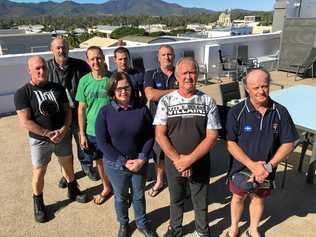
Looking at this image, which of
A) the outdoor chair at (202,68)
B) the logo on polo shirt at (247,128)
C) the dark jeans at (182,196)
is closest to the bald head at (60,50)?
the dark jeans at (182,196)

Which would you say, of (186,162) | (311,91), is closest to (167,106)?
(186,162)

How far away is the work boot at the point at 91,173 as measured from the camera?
12.6 feet

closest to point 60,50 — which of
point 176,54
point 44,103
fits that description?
point 44,103

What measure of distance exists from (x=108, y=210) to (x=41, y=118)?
3.75 ft

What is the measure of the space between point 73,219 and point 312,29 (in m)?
8.96

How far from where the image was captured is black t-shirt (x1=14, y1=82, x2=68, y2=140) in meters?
2.73

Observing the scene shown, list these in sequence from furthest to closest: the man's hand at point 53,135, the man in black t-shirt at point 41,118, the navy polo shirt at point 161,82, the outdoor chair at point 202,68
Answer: the outdoor chair at point 202,68 → the navy polo shirt at point 161,82 → the man's hand at point 53,135 → the man in black t-shirt at point 41,118

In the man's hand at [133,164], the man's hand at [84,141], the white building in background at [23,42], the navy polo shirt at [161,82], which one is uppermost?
the navy polo shirt at [161,82]

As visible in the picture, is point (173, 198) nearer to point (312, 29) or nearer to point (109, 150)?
point (109, 150)

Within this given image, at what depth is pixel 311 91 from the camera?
16.1 ft

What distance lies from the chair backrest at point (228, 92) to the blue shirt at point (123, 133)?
7.02ft

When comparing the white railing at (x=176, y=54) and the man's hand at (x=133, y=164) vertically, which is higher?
the white railing at (x=176, y=54)

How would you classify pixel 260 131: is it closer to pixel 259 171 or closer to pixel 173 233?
pixel 259 171

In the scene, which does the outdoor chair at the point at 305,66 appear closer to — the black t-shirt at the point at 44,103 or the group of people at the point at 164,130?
the group of people at the point at 164,130
